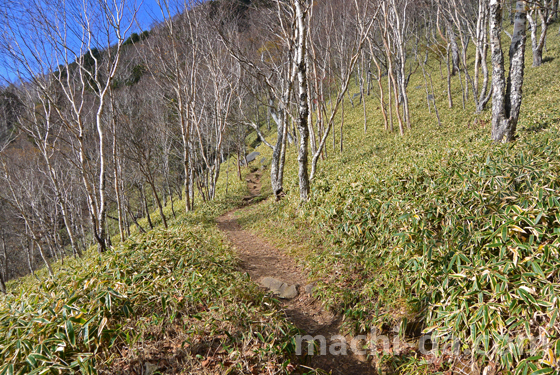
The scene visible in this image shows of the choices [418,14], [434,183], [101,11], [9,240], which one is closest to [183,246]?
[434,183]

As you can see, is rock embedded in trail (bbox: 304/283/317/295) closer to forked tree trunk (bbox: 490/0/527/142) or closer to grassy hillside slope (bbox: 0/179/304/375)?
grassy hillside slope (bbox: 0/179/304/375)

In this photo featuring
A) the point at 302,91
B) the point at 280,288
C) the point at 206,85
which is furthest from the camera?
the point at 206,85

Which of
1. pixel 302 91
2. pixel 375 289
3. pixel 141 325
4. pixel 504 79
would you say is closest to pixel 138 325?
pixel 141 325

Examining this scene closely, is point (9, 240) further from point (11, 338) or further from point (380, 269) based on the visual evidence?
point (380, 269)

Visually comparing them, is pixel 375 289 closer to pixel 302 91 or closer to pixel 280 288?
pixel 280 288

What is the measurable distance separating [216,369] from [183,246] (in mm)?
2991

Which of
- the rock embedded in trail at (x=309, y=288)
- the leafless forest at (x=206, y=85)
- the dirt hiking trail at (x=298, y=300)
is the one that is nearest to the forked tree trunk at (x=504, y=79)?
the leafless forest at (x=206, y=85)

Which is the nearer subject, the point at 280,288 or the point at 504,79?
the point at 280,288

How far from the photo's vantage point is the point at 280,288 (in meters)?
5.25

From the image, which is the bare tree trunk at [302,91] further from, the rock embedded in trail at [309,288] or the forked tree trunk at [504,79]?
the forked tree trunk at [504,79]

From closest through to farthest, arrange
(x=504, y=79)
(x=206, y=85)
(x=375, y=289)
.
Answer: (x=375, y=289), (x=504, y=79), (x=206, y=85)

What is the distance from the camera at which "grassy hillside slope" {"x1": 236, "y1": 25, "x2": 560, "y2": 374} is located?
2.77 metres

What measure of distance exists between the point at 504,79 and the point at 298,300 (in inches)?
252

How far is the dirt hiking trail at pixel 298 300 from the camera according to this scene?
354 centimetres
